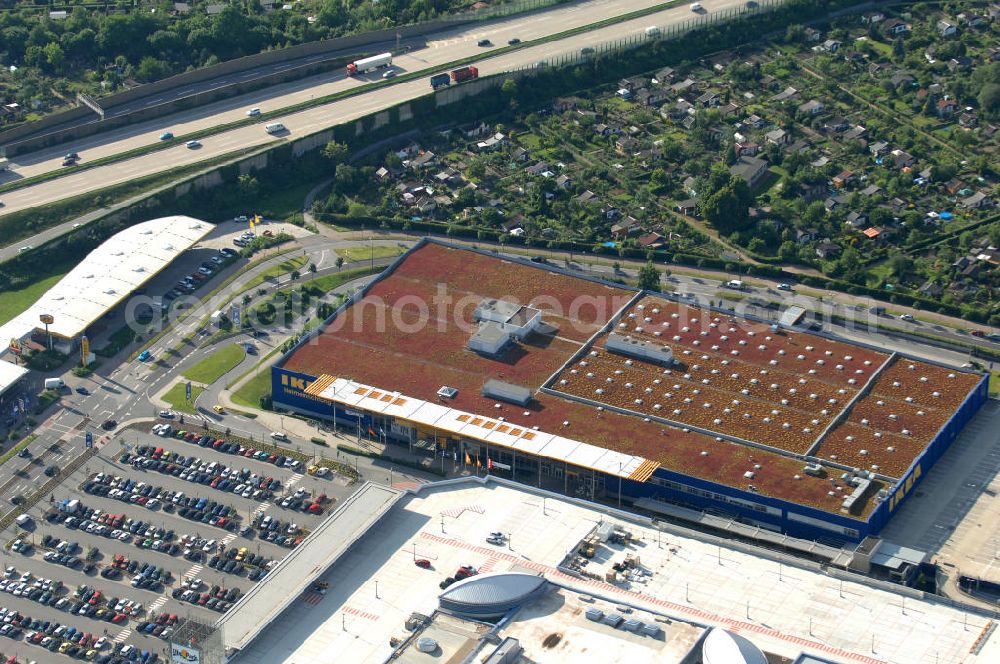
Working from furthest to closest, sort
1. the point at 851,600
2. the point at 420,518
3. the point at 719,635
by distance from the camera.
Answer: the point at 420,518 < the point at 851,600 < the point at 719,635

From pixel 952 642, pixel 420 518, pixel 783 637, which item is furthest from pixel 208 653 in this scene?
pixel 952 642

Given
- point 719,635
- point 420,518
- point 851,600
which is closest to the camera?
point 719,635

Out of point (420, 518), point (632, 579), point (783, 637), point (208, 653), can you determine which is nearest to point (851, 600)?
point (783, 637)

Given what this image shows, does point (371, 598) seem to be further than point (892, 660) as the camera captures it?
Yes

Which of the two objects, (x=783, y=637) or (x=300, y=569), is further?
(x=300, y=569)

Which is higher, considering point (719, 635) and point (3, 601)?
point (719, 635)

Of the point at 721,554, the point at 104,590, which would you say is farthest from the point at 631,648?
the point at 104,590

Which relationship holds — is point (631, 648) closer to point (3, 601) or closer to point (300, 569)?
point (300, 569)

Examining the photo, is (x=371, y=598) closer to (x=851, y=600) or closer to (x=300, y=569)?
(x=300, y=569)
